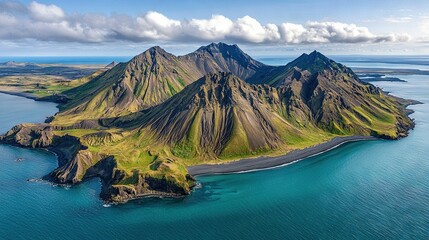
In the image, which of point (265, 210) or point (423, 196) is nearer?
point (265, 210)

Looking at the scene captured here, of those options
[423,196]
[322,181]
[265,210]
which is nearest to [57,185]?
[265,210]

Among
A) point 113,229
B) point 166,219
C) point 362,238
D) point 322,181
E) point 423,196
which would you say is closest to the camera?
point 362,238

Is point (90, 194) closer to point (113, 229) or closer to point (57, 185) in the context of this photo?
point (57, 185)

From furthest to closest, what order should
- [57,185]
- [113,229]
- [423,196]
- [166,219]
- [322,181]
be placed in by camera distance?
[322,181], [57,185], [423,196], [166,219], [113,229]

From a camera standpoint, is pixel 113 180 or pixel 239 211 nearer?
pixel 239 211

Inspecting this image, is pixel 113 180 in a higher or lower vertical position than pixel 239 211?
higher

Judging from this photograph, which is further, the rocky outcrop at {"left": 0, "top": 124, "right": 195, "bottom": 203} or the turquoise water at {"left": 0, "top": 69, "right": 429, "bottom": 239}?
the rocky outcrop at {"left": 0, "top": 124, "right": 195, "bottom": 203}

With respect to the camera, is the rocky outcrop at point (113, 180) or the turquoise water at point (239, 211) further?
the rocky outcrop at point (113, 180)
